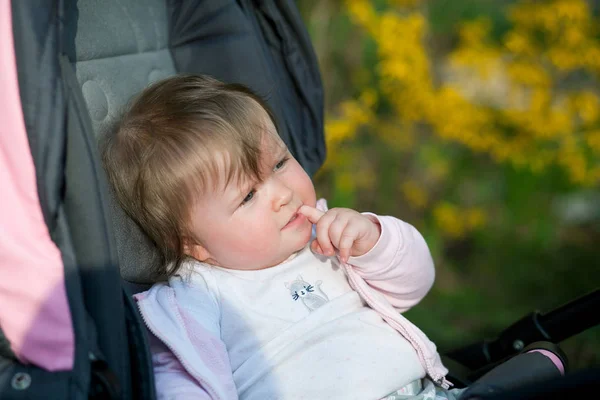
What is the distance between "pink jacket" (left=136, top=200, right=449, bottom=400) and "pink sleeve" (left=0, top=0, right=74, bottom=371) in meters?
0.30

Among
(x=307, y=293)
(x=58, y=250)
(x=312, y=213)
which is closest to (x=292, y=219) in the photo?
(x=312, y=213)

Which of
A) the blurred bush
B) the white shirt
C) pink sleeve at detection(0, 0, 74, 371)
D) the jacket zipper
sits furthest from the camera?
the blurred bush

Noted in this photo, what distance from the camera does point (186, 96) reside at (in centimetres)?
154

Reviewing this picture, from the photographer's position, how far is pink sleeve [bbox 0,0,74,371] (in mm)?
1072

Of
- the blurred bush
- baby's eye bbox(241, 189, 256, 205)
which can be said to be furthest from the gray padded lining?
the blurred bush

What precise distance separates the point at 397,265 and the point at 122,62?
0.79m

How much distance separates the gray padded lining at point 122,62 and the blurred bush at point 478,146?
1.19m

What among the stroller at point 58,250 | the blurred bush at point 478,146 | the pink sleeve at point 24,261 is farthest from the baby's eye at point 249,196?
the blurred bush at point 478,146

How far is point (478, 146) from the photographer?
10.7 ft

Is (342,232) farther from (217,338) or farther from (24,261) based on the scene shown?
Answer: (24,261)

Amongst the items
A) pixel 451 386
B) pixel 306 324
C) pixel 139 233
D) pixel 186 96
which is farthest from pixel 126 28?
pixel 451 386

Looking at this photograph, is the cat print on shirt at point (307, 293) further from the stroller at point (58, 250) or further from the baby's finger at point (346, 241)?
the stroller at point (58, 250)

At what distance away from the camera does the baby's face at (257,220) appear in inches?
57.9

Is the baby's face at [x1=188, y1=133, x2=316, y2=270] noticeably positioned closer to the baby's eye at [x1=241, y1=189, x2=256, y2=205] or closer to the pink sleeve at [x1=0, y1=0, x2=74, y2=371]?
the baby's eye at [x1=241, y1=189, x2=256, y2=205]
